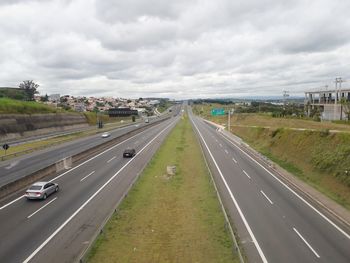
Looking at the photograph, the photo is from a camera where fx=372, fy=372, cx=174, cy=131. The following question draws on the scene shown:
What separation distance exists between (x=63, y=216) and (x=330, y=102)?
10638cm

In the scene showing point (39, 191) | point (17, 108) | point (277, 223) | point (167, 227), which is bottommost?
point (277, 223)

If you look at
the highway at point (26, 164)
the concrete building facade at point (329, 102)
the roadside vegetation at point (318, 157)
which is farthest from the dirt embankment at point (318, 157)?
the concrete building facade at point (329, 102)

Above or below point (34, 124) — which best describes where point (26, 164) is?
below

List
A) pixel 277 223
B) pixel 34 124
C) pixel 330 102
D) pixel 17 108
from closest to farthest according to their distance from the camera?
1. pixel 277 223
2. pixel 17 108
3. pixel 34 124
4. pixel 330 102

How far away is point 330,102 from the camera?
113812 mm

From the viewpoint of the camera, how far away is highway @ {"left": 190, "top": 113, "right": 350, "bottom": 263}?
17812 mm

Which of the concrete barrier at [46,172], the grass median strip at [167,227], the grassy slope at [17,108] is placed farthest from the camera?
the grassy slope at [17,108]

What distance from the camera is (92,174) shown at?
3841 centimetres

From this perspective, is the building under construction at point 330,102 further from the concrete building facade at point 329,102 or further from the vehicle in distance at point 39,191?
the vehicle in distance at point 39,191

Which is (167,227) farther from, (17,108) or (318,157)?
(17,108)

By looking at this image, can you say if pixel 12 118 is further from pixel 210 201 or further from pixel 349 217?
pixel 349 217

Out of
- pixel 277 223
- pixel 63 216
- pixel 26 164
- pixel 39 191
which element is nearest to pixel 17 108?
pixel 26 164

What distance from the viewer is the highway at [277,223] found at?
17.8 m

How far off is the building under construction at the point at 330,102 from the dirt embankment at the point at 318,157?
40940 millimetres
